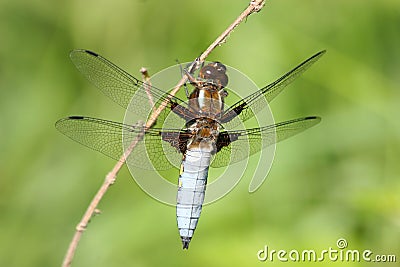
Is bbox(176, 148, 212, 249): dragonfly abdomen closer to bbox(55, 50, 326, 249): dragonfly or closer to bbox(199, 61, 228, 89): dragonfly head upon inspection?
bbox(55, 50, 326, 249): dragonfly

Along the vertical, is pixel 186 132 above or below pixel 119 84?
below

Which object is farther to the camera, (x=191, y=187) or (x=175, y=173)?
(x=175, y=173)

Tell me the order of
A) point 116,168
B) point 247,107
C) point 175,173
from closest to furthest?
point 116,168 → point 247,107 → point 175,173

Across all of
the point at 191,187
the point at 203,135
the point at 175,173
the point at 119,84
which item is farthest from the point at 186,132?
the point at 175,173

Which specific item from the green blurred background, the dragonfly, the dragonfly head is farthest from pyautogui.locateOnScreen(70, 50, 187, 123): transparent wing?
the green blurred background

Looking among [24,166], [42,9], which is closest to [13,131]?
[24,166]

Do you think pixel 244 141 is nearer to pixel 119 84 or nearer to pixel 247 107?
pixel 247 107

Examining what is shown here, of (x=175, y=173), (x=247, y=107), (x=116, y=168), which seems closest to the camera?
(x=116, y=168)
